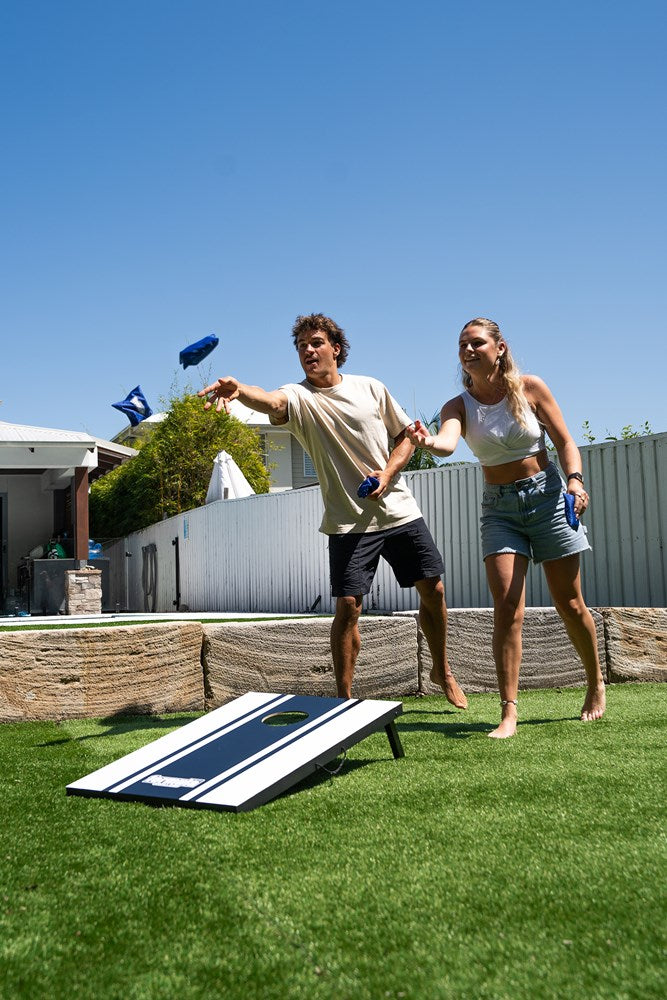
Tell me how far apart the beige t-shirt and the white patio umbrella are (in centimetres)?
1367

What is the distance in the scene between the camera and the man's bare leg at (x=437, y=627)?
4.30 meters

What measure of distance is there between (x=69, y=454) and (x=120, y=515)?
50.3 feet

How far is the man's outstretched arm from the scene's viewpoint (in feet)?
12.4

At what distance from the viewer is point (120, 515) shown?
101 feet

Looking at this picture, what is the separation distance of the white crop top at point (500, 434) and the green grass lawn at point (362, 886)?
1.32 metres

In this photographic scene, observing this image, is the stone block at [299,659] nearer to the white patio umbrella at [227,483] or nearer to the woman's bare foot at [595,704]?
Result: the woman's bare foot at [595,704]

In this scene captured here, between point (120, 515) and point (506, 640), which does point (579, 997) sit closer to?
point (506, 640)

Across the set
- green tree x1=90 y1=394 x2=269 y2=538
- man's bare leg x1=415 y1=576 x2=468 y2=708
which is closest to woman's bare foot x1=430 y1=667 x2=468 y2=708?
man's bare leg x1=415 y1=576 x2=468 y2=708

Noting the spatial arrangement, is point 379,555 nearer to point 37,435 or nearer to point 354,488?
point 354,488

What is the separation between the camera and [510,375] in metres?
3.91

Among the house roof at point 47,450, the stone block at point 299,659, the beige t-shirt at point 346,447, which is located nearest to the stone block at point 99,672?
the stone block at point 299,659

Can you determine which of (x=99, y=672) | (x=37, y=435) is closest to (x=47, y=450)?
(x=37, y=435)

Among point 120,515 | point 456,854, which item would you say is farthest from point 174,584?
point 456,854

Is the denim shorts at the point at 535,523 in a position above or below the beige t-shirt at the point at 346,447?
below
